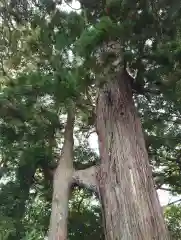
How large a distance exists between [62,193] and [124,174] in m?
0.66

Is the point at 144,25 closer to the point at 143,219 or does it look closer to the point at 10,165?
the point at 143,219

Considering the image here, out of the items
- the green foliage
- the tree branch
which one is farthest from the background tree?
the green foliage

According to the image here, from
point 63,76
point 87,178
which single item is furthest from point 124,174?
point 63,76

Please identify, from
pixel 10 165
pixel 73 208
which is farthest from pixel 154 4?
pixel 73 208

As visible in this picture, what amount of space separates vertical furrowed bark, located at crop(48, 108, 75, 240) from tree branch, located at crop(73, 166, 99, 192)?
0.23ft

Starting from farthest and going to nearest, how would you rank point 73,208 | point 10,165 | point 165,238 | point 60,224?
point 73,208 < point 10,165 < point 60,224 < point 165,238

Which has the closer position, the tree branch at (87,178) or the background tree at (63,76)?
the background tree at (63,76)

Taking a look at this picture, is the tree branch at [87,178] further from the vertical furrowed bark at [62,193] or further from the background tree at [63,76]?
the background tree at [63,76]

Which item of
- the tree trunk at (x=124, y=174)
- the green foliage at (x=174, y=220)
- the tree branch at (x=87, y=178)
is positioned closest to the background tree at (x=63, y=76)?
the tree trunk at (x=124, y=174)

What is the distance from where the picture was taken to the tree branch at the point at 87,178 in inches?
107

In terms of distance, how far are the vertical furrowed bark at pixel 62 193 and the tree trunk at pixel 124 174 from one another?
38cm

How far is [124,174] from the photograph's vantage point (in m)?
2.50

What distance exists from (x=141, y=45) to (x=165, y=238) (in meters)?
1.69

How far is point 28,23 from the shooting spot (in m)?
3.86
